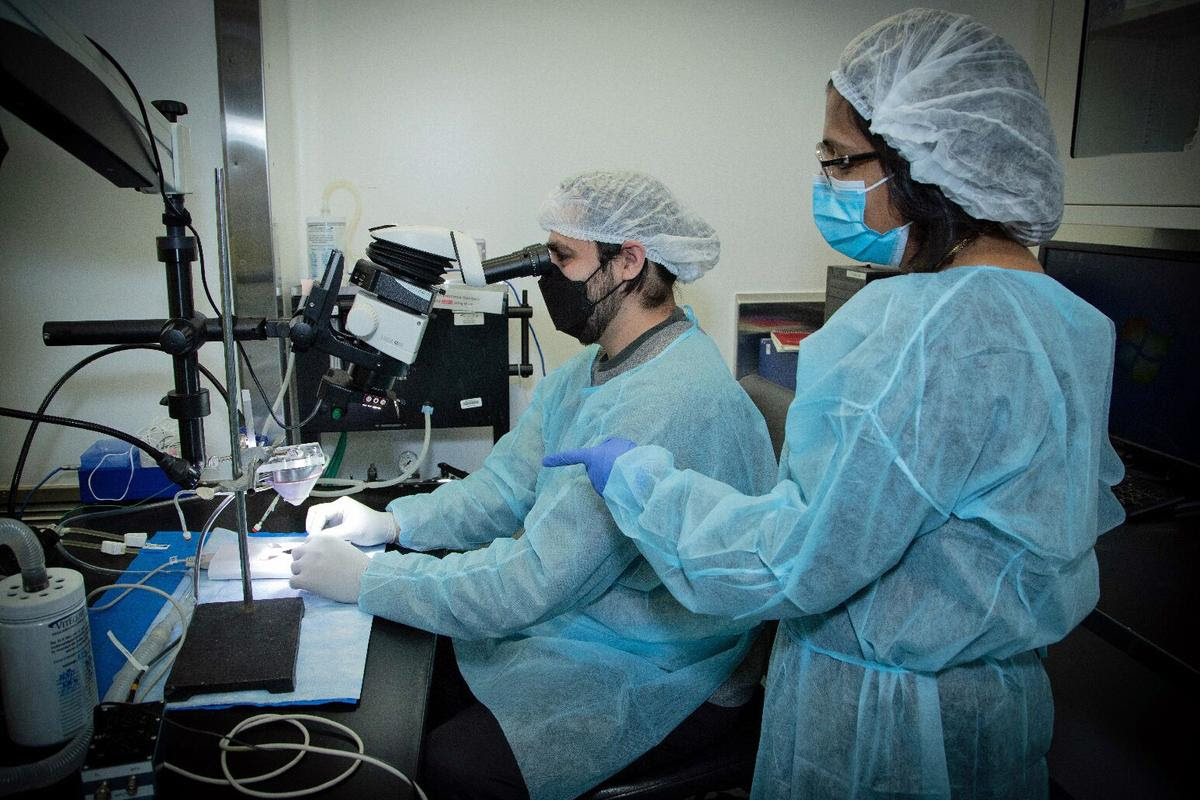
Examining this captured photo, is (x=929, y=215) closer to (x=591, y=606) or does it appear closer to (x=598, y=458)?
(x=598, y=458)

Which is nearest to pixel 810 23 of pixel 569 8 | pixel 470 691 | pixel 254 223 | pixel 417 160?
pixel 569 8

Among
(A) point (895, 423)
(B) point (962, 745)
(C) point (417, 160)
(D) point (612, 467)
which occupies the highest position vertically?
(C) point (417, 160)

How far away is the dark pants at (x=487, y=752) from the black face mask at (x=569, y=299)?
66cm

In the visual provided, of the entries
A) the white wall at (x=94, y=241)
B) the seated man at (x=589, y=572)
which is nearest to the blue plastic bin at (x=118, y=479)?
the white wall at (x=94, y=241)

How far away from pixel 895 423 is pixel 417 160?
64.5 inches

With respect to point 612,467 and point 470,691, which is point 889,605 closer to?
point 612,467

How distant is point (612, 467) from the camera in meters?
1.04

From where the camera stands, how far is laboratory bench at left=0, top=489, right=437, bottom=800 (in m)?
0.85

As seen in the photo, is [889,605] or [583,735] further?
[583,735]

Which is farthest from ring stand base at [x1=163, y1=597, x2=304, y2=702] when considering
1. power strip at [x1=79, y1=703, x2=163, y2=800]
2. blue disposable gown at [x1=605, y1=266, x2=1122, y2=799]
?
blue disposable gown at [x1=605, y1=266, x2=1122, y2=799]

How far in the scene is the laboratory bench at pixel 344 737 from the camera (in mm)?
849

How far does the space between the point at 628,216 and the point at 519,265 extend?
0.71ft

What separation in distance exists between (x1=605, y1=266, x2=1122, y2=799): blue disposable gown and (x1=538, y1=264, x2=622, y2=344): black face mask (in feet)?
1.59

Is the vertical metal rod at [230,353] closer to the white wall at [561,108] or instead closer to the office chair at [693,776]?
the office chair at [693,776]
